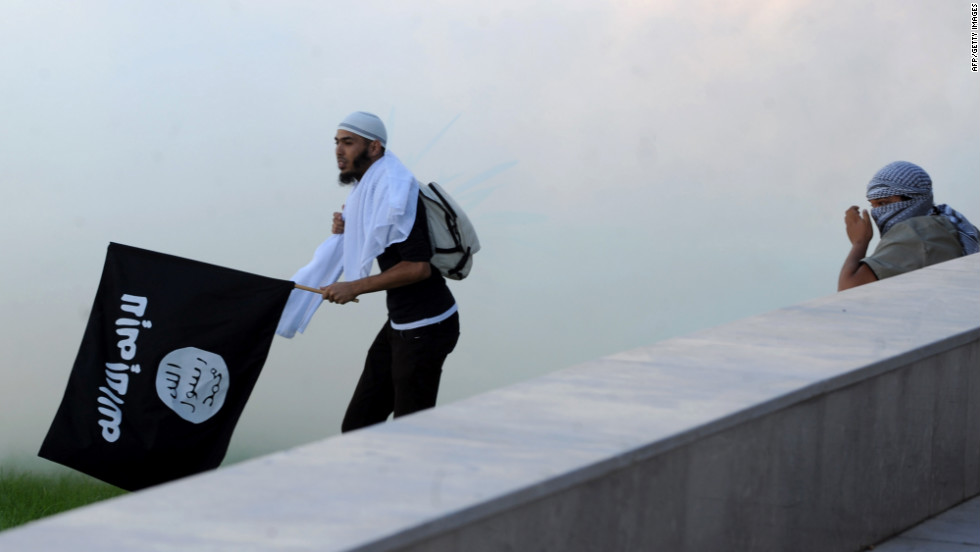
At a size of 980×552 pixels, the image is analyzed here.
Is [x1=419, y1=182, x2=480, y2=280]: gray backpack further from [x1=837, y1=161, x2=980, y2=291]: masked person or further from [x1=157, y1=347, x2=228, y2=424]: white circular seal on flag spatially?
[x1=837, y1=161, x2=980, y2=291]: masked person

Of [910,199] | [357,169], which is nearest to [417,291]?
[357,169]

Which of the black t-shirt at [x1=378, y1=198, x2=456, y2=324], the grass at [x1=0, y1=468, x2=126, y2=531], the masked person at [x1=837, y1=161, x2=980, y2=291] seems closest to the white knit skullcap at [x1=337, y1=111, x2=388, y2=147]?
the black t-shirt at [x1=378, y1=198, x2=456, y2=324]

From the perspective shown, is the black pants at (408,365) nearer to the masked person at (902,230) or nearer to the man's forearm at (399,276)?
the man's forearm at (399,276)

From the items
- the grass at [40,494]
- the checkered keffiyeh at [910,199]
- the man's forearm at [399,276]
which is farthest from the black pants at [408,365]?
the grass at [40,494]

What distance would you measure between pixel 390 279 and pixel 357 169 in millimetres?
585

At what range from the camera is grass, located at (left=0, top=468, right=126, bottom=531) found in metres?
13.6

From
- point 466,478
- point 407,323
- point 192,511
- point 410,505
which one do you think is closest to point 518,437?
point 466,478

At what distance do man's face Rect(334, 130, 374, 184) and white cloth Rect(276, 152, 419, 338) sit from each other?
38 mm

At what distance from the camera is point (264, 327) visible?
4855 mm

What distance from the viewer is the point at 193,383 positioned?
4812 mm

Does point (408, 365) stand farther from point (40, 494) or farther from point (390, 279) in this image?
point (40, 494)

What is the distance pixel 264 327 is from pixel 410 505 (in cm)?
315

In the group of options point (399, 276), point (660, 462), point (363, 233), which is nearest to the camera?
point (660, 462)

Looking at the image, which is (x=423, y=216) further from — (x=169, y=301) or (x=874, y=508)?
(x=874, y=508)
